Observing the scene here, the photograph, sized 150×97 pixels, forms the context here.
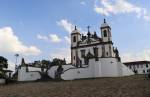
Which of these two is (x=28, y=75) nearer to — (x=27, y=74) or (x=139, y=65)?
(x=27, y=74)

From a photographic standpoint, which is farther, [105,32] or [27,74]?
[105,32]

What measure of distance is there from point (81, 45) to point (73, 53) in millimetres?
2953

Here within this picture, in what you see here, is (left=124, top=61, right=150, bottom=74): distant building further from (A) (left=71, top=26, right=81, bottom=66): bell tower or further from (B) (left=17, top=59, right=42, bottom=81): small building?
(B) (left=17, top=59, right=42, bottom=81): small building

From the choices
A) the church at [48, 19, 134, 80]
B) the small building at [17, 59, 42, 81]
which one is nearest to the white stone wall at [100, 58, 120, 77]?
the church at [48, 19, 134, 80]

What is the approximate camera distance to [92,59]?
4191cm

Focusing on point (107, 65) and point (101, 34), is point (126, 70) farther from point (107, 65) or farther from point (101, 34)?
point (101, 34)

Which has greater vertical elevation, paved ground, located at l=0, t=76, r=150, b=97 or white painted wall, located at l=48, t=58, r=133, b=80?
white painted wall, located at l=48, t=58, r=133, b=80

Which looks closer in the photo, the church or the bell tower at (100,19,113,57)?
the church

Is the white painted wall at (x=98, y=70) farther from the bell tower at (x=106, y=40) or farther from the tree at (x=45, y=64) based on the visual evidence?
the bell tower at (x=106, y=40)

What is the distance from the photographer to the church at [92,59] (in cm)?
4162

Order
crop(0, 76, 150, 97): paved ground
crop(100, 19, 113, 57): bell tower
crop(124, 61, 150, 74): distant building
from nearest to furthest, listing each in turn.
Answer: crop(0, 76, 150, 97): paved ground, crop(100, 19, 113, 57): bell tower, crop(124, 61, 150, 74): distant building

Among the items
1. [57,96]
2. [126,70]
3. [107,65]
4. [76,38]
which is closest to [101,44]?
[76,38]

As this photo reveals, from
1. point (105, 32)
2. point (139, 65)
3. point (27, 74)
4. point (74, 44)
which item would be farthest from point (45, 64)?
point (139, 65)

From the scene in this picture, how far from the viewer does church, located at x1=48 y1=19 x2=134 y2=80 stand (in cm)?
4162
